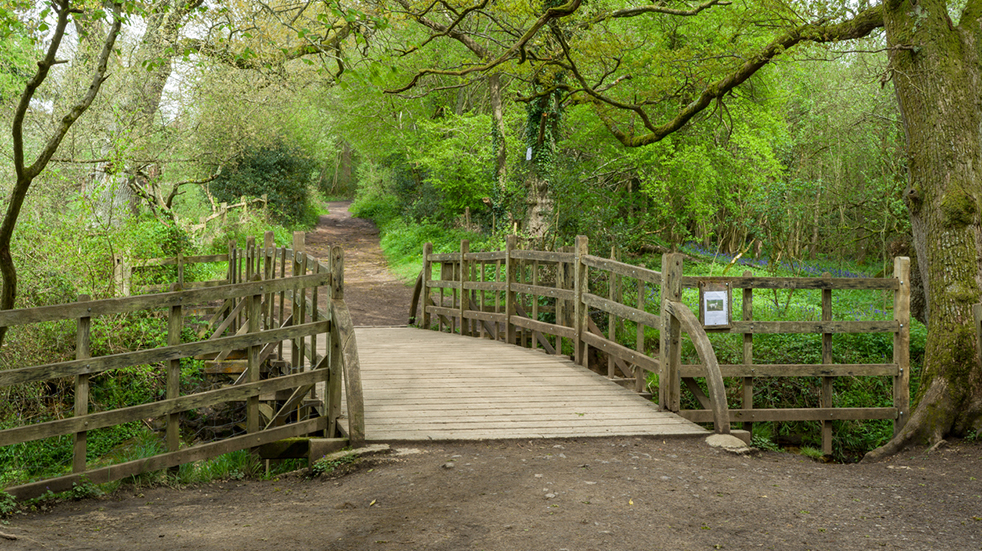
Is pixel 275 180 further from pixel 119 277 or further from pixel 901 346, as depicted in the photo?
pixel 901 346

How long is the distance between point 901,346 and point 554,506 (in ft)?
16.9

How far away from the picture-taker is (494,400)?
7.66 meters

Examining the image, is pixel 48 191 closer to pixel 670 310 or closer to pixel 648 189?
pixel 670 310

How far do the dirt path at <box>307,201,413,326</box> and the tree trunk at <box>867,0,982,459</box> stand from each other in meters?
6.89

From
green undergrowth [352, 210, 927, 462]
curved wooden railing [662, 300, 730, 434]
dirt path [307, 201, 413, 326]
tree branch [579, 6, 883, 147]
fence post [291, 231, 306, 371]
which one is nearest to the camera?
curved wooden railing [662, 300, 730, 434]

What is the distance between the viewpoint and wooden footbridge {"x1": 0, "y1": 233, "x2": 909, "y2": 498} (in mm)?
5730

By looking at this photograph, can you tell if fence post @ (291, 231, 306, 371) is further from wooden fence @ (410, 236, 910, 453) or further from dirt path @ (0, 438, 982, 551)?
wooden fence @ (410, 236, 910, 453)

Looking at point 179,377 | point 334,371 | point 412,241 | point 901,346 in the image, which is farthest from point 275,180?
point 901,346

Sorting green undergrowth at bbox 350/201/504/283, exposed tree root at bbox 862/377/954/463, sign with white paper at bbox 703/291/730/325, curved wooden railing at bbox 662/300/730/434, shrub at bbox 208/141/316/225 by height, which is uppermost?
shrub at bbox 208/141/316/225

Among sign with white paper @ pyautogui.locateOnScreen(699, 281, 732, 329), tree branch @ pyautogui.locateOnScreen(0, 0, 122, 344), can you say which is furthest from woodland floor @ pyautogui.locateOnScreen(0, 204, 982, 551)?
tree branch @ pyautogui.locateOnScreen(0, 0, 122, 344)

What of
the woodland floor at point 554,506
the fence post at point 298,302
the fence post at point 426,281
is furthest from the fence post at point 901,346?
the fence post at point 426,281

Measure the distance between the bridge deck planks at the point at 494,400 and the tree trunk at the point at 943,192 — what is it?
260cm

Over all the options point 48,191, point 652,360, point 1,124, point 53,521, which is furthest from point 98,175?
point 652,360

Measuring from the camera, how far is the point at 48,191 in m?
11.7
